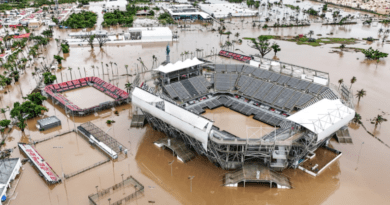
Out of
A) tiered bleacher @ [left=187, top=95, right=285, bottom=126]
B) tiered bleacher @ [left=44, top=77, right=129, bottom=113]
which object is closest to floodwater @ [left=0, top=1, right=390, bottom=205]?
tiered bleacher @ [left=44, top=77, right=129, bottom=113]

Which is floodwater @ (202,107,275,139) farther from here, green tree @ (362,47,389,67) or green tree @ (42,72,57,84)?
green tree @ (362,47,389,67)

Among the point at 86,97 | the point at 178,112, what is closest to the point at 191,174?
the point at 178,112

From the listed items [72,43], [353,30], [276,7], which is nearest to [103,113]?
[72,43]

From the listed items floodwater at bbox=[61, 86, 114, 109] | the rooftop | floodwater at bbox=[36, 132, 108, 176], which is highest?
floodwater at bbox=[61, 86, 114, 109]

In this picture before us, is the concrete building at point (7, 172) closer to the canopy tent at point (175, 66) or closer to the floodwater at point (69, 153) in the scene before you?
the floodwater at point (69, 153)

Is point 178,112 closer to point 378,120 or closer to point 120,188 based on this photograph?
point 120,188

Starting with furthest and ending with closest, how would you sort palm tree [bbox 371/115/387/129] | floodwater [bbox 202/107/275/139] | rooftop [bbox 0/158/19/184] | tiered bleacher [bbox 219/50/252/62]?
1. tiered bleacher [bbox 219/50/252/62]
2. palm tree [bbox 371/115/387/129]
3. floodwater [bbox 202/107/275/139]
4. rooftop [bbox 0/158/19/184]

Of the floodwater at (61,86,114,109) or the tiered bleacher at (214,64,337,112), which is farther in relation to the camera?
the floodwater at (61,86,114,109)
